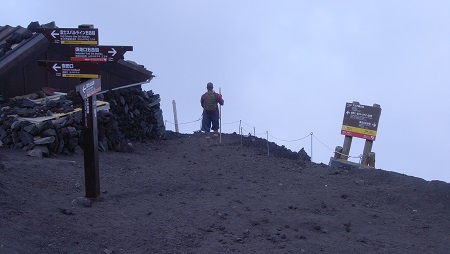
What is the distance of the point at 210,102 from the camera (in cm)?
1672

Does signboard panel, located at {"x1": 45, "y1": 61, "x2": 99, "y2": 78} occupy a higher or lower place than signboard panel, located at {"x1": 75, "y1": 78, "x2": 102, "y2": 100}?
higher

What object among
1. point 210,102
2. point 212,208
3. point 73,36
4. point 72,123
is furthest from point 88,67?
point 210,102

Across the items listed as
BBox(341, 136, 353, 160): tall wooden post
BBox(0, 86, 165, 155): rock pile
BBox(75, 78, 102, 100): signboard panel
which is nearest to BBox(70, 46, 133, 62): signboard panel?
BBox(75, 78, 102, 100): signboard panel

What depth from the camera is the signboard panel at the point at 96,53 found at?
9.55m

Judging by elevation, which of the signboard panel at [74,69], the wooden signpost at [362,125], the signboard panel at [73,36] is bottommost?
the wooden signpost at [362,125]

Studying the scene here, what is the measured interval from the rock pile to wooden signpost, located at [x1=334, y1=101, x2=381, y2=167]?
540 cm

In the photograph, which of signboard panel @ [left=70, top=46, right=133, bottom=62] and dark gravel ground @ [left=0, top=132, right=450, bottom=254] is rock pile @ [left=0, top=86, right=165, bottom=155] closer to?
dark gravel ground @ [left=0, top=132, right=450, bottom=254]

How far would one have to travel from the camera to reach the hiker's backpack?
16.7 metres

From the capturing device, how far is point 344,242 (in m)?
8.67

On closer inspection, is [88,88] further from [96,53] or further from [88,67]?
[96,53]

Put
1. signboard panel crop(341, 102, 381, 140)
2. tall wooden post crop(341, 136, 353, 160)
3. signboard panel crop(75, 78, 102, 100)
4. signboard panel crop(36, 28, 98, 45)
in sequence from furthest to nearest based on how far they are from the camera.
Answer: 1. tall wooden post crop(341, 136, 353, 160)
2. signboard panel crop(341, 102, 381, 140)
3. signboard panel crop(36, 28, 98, 45)
4. signboard panel crop(75, 78, 102, 100)

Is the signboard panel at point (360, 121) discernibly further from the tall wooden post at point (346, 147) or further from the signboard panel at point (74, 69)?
the signboard panel at point (74, 69)

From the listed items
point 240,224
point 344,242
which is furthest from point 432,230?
point 240,224

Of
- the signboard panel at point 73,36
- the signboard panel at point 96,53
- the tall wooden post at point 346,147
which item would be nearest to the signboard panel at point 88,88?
the signboard panel at point 96,53
